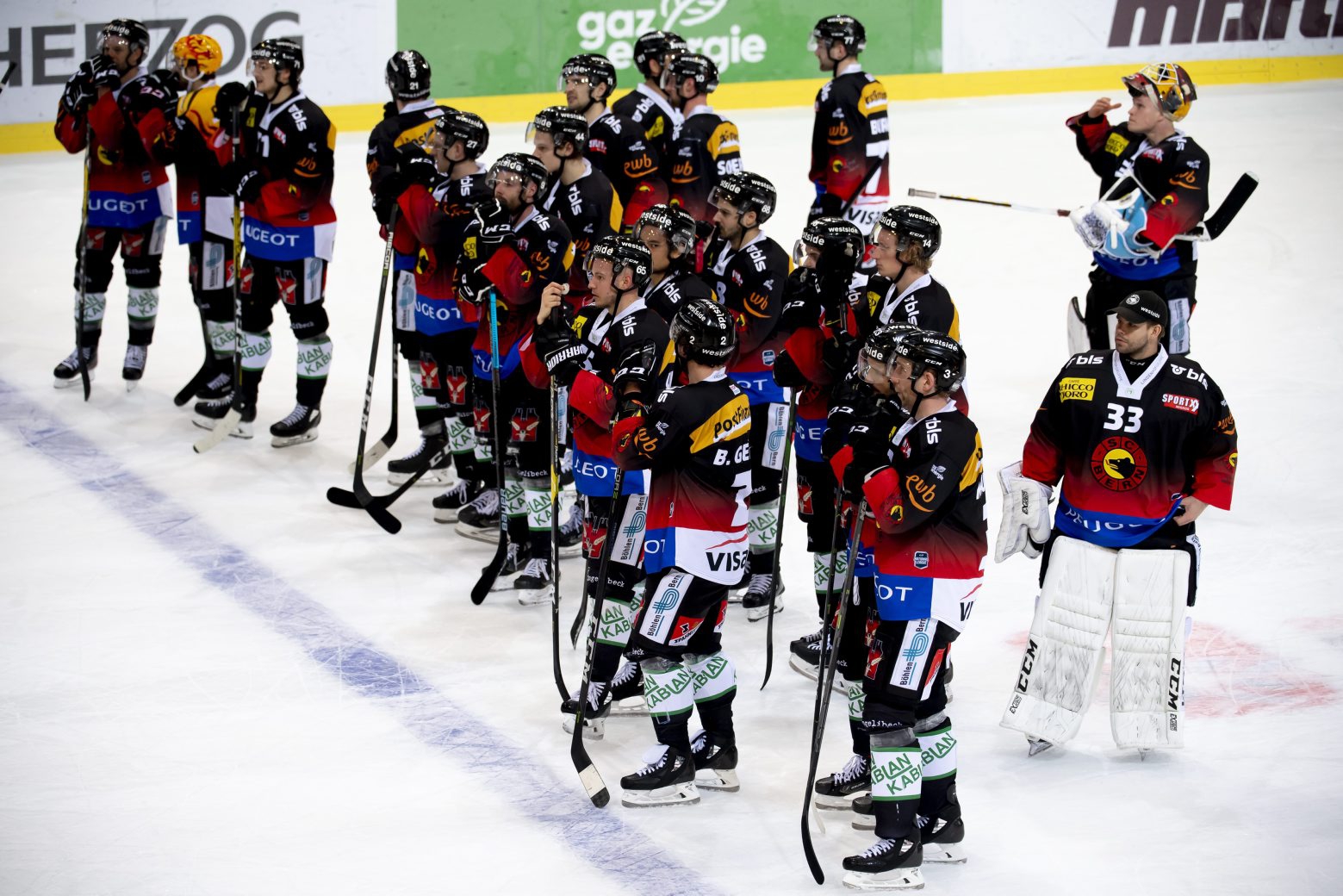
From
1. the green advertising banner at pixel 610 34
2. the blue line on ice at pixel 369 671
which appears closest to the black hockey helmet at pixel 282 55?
the blue line on ice at pixel 369 671

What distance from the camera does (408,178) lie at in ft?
23.9

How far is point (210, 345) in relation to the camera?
28.7 feet

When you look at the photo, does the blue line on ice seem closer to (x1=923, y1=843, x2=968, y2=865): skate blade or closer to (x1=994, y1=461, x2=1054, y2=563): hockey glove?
(x1=923, y1=843, x2=968, y2=865): skate blade

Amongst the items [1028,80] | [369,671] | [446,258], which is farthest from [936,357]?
[1028,80]

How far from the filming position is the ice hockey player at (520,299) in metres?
6.27

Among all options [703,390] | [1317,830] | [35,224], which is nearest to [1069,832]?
[1317,830]

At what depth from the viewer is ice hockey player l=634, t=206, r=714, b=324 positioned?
5.62 meters

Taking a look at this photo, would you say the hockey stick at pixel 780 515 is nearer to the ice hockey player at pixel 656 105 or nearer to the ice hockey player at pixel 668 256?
the ice hockey player at pixel 668 256

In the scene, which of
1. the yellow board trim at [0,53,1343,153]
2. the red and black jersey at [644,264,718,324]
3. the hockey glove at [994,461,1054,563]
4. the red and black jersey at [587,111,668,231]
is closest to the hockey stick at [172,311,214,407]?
the red and black jersey at [587,111,668,231]

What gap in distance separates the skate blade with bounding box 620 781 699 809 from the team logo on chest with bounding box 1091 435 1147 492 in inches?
62.8

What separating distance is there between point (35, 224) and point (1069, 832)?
9995 millimetres

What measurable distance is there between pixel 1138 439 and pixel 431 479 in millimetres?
4079

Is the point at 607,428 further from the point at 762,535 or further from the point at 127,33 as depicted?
the point at 127,33

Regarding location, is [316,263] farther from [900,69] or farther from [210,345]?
[900,69]
